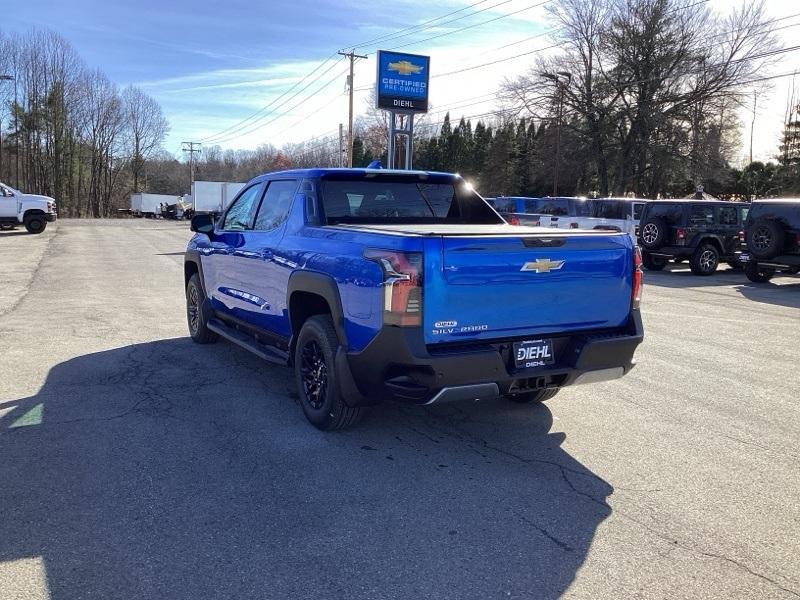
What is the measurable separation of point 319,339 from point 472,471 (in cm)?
135

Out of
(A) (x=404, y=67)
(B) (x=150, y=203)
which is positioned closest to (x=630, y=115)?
(A) (x=404, y=67)

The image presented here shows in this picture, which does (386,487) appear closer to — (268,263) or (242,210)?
(268,263)

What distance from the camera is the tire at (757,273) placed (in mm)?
15314

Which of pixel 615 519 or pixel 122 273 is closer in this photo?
pixel 615 519

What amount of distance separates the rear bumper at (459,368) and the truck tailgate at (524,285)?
0.10 meters

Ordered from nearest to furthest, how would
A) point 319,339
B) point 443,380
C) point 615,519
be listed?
point 615,519 < point 443,380 < point 319,339

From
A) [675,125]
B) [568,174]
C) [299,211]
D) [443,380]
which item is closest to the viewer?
[443,380]

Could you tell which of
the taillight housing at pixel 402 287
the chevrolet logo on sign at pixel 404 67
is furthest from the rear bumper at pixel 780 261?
the chevrolet logo on sign at pixel 404 67

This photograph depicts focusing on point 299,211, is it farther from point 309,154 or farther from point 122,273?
point 309,154

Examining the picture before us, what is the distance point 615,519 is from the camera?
3.37 metres

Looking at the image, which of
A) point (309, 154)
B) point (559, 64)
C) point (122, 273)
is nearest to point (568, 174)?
point (559, 64)

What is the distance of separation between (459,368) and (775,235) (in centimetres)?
1325

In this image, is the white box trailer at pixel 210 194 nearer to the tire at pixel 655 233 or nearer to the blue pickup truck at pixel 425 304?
the tire at pixel 655 233

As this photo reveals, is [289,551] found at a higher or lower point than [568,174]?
lower
